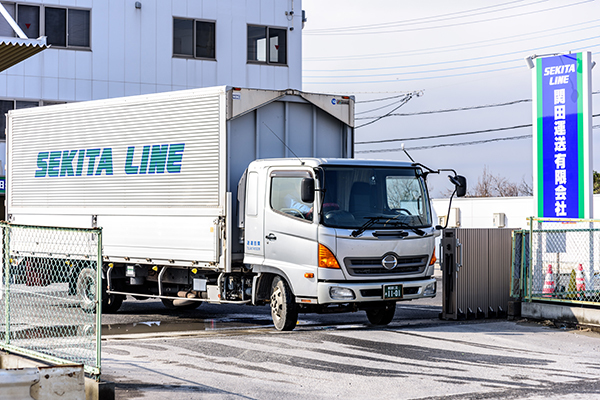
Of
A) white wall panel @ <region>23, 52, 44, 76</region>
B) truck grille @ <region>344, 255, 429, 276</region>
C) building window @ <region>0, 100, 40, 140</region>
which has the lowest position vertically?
truck grille @ <region>344, 255, 429, 276</region>

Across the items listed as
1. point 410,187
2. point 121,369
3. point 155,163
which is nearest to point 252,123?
point 155,163

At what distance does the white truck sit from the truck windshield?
0.06ft

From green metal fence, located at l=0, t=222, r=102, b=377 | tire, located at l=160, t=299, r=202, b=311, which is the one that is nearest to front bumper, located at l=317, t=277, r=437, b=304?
green metal fence, located at l=0, t=222, r=102, b=377

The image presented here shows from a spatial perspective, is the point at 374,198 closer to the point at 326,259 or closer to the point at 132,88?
the point at 326,259

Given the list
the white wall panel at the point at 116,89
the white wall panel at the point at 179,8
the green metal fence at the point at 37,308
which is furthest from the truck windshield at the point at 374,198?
the white wall panel at the point at 179,8

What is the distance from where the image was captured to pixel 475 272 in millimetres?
14172

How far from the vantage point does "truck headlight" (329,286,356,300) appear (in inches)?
456

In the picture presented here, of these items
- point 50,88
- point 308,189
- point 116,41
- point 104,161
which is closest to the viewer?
point 308,189

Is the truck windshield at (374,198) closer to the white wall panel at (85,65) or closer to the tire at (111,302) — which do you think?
the tire at (111,302)

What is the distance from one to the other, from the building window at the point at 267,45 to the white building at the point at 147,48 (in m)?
0.03

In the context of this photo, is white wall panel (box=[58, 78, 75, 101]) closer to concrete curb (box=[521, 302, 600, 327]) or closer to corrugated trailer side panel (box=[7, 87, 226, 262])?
corrugated trailer side panel (box=[7, 87, 226, 262])

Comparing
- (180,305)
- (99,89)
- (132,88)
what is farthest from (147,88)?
(180,305)

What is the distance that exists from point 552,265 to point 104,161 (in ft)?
27.4

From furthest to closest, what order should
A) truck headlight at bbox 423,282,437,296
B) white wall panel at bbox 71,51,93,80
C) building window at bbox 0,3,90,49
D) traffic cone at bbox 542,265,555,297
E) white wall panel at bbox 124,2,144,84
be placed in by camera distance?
white wall panel at bbox 124,2,144,84 → white wall panel at bbox 71,51,93,80 → building window at bbox 0,3,90,49 → traffic cone at bbox 542,265,555,297 → truck headlight at bbox 423,282,437,296
